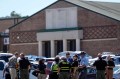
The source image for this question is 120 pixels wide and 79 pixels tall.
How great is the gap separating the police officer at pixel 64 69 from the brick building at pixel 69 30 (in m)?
40.6

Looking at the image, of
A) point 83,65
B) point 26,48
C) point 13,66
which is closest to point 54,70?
point 83,65

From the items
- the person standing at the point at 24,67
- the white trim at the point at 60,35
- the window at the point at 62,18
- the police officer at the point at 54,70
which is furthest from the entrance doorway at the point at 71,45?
the police officer at the point at 54,70

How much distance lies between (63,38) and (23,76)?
44.2m

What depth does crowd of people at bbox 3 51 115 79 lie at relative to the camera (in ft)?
85.4

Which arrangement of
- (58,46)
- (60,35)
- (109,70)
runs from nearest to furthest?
(109,70), (60,35), (58,46)

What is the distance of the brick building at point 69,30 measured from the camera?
67250mm

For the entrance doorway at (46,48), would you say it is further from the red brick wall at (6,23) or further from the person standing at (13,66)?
the person standing at (13,66)

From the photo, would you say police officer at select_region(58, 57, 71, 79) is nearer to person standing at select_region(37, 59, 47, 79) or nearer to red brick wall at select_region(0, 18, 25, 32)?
person standing at select_region(37, 59, 47, 79)

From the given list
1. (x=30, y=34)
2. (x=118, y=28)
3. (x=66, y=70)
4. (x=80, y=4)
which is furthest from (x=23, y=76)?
(x=30, y=34)

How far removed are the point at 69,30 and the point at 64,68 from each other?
45.1 meters

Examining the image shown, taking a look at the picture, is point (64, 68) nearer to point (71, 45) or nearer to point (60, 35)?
point (71, 45)

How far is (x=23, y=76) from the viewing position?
27.5 meters

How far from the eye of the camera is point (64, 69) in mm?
26031

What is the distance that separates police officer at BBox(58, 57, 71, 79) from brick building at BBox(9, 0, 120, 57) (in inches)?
1597
